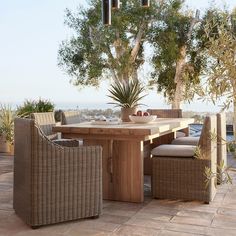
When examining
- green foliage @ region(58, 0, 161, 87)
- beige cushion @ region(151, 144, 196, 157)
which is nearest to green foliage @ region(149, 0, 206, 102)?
green foliage @ region(58, 0, 161, 87)

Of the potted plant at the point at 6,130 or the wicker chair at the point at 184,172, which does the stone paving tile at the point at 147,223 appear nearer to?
the wicker chair at the point at 184,172

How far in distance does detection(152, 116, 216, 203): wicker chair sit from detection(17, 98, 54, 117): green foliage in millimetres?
4245

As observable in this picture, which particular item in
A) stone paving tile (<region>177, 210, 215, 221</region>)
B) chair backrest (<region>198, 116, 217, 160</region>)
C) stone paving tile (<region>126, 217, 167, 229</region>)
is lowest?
stone paving tile (<region>177, 210, 215, 221</region>)

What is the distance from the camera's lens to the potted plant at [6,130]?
6797 mm

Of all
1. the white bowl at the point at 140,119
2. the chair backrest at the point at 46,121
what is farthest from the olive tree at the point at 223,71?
the chair backrest at the point at 46,121

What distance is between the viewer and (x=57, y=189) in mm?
2740

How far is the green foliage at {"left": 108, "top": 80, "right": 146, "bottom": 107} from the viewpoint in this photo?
3.97m

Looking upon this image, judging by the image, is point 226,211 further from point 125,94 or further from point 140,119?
point 125,94

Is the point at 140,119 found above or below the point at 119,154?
above

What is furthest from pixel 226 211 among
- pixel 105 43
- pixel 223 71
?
pixel 105 43

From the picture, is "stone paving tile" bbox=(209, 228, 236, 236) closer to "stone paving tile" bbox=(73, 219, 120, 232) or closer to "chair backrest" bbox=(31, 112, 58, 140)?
"stone paving tile" bbox=(73, 219, 120, 232)

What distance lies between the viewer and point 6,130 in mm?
6809

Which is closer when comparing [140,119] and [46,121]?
[140,119]

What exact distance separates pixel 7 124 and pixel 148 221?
4.62 meters
